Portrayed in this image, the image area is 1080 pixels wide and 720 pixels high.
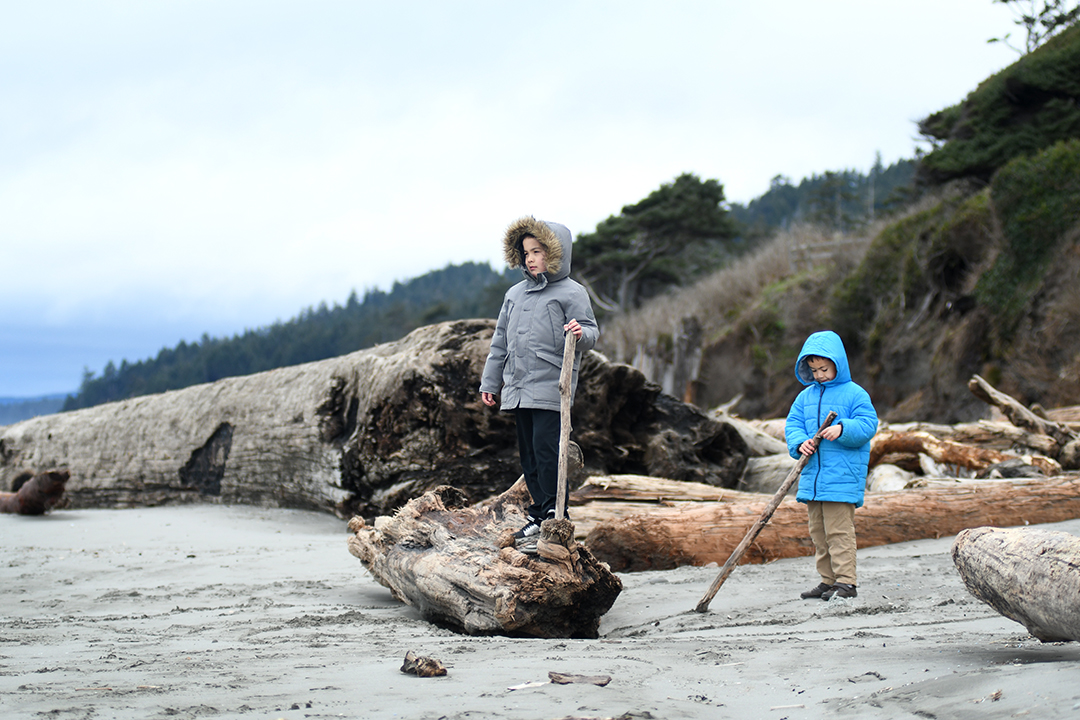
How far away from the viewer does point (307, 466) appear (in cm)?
784

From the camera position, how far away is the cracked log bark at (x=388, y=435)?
7.02m

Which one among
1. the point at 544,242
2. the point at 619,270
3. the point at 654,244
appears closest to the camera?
the point at 544,242

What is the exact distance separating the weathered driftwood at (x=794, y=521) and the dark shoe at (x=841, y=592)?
1072 millimetres

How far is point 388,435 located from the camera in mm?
7062

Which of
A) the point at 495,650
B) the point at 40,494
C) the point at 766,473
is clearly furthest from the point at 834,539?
the point at 40,494

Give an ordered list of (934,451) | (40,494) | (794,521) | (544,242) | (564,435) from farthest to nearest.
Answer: (934,451) < (40,494) < (794,521) < (544,242) < (564,435)

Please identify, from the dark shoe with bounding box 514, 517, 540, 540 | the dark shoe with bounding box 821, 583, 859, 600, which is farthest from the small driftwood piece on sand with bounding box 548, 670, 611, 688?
the dark shoe with bounding box 821, 583, 859, 600

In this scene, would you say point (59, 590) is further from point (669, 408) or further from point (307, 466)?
point (669, 408)

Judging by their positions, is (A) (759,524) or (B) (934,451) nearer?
(A) (759,524)

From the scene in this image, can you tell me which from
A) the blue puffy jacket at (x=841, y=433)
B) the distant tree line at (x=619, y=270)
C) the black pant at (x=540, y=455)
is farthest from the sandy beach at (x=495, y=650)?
the distant tree line at (x=619, y=270)

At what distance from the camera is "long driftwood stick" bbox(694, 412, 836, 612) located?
13.2ft

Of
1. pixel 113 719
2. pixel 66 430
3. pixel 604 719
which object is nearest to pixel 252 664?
pixel 113 719

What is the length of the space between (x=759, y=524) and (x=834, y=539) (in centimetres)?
45

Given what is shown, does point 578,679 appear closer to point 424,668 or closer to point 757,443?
point 424,668
